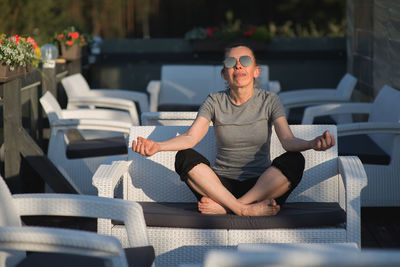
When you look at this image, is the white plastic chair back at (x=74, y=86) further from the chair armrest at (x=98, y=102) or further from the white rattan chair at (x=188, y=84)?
the white rattan chair at (x=188, y=84)

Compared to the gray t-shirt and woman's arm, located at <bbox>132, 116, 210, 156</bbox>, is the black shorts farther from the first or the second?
the gray t-shirt

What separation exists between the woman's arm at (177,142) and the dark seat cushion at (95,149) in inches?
61.8

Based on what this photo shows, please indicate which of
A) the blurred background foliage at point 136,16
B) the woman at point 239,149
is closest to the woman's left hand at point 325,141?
the woman at point 239,149

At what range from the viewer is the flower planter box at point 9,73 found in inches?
162

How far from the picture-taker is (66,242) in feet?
7.23

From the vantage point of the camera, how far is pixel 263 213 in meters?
3.29

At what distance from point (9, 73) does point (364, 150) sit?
2.35 m

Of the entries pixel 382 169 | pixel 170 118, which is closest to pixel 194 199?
pixel 170 118

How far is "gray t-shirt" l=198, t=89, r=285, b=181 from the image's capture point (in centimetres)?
358

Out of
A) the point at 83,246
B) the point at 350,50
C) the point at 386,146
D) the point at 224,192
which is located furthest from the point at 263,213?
the point at 350,50

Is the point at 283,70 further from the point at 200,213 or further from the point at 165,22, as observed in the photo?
the point at 200,213

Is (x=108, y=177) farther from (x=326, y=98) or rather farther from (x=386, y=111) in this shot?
(x=326, y=98)

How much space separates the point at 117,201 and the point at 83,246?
511mm

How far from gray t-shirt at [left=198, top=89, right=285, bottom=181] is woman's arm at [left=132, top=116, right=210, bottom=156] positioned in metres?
0.06
